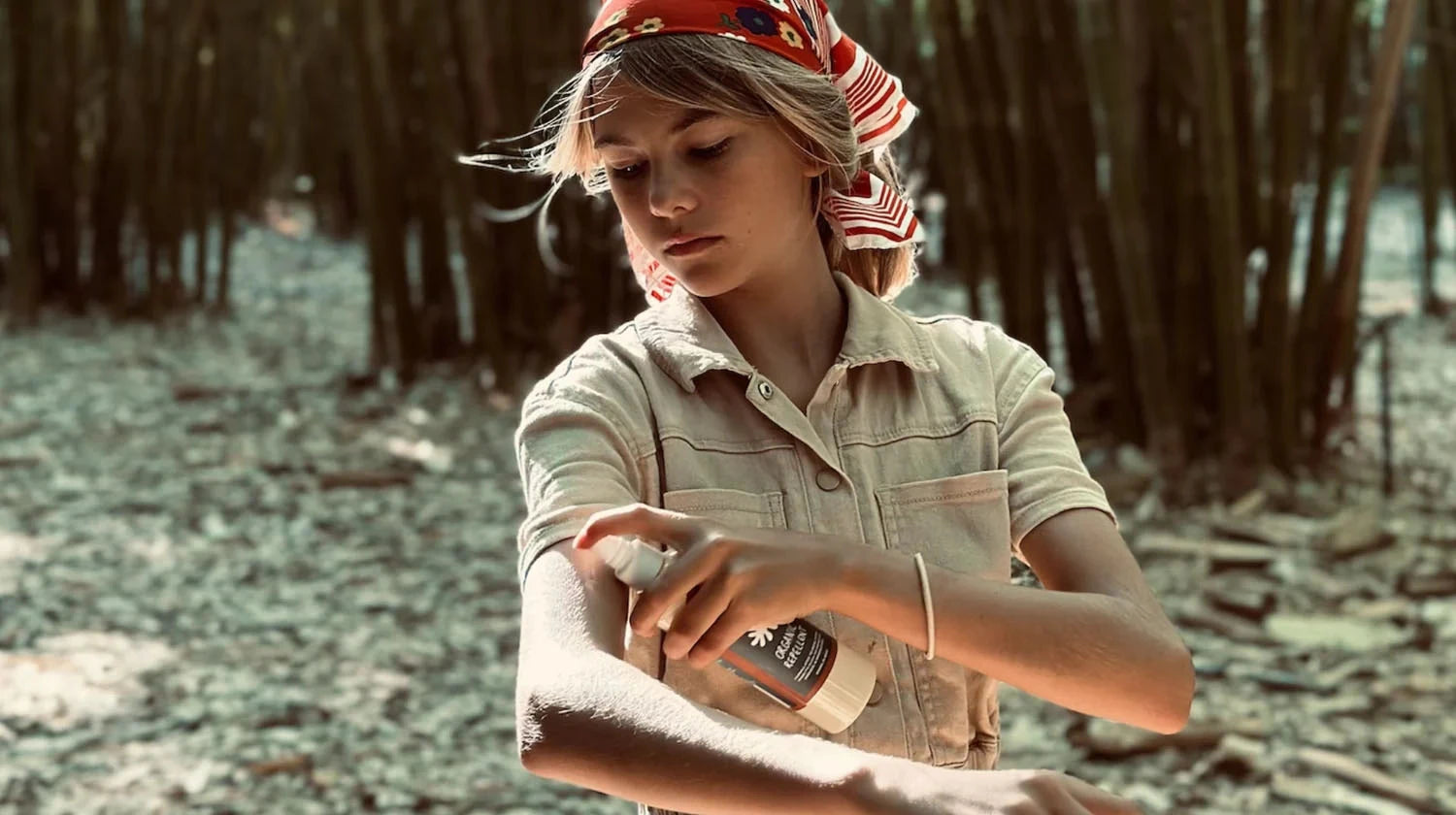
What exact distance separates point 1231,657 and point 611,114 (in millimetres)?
1805

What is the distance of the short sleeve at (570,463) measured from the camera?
2.96 feet

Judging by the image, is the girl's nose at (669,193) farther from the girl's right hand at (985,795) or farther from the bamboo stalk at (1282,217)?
the bamboo stalk at (1282,217)

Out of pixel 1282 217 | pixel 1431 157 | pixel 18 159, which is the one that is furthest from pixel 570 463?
pixel 18 159

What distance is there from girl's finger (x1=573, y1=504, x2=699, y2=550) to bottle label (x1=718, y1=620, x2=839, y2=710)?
0.08 metres

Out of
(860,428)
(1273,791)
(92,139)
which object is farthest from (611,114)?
(92,139)

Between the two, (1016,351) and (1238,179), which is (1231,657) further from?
(1016,351)

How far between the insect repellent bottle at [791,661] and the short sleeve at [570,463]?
5cm

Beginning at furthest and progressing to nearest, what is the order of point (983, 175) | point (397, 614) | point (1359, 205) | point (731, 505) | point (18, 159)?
point (18, 159)
point (983, 175)
point (1359, 205)
point (397, 614)
point (731, 505)

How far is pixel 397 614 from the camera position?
274 cm

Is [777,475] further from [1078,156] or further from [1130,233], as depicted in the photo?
[1078,156]

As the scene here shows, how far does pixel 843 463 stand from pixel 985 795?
0.29 metres

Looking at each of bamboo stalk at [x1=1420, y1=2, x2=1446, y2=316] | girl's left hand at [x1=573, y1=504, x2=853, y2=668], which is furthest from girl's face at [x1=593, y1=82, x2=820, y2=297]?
bamboo stalk at [x1=1420, y1=2, x2=1446, y2=316]

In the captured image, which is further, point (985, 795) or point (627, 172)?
point (627, 172)

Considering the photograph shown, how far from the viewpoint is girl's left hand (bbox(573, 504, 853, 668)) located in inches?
31.4
